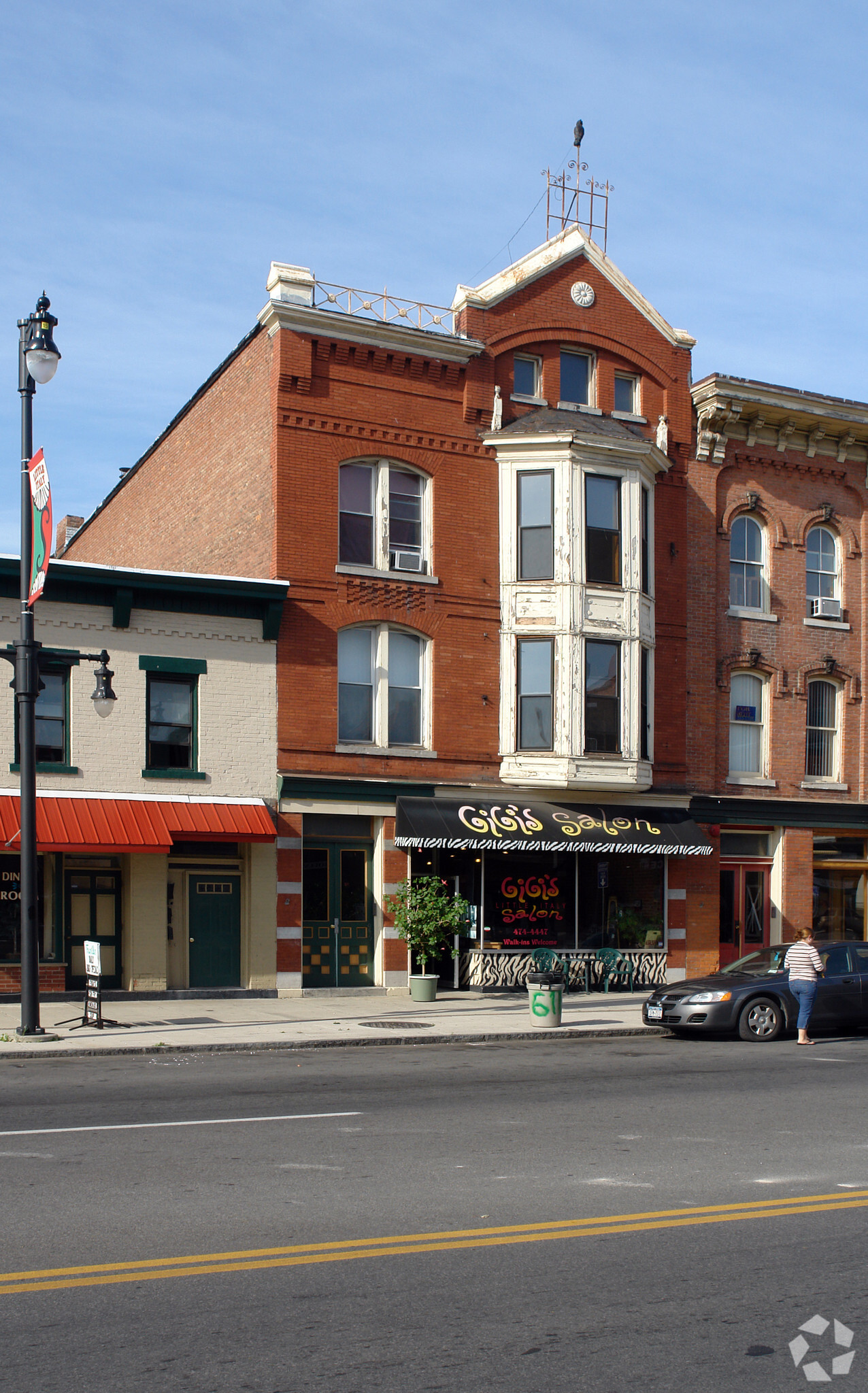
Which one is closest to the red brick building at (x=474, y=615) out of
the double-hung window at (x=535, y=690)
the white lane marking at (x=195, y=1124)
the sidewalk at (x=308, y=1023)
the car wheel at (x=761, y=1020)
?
the double-hung window at (x=535, y=690)

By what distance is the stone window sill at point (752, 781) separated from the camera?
94.2 feet

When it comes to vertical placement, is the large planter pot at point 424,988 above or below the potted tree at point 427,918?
below

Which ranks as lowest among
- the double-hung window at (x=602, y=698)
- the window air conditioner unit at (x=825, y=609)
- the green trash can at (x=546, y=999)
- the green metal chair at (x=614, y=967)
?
the green metal chair at (x=614, y=967)

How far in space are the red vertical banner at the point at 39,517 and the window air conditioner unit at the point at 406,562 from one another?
8771mm

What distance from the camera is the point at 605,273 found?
1097 inches

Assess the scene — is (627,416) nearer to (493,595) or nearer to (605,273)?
(605,273)

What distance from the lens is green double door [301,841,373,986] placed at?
24.1m

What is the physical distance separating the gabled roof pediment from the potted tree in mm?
11457

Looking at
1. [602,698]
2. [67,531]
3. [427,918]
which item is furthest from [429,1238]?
[67,531]

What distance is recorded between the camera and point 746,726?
95.7 feet

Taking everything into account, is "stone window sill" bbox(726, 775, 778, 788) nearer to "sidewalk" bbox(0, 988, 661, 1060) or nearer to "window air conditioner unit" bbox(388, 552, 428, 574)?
"sidewalk" bbox(0, 988, 661, 1060)

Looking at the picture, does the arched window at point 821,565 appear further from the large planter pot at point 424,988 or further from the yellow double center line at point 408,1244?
the yellow double center line at point 408,1244

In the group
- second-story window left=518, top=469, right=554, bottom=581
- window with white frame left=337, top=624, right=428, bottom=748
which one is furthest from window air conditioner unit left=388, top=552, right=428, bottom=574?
second-story window left=518, top=469, right=554, bottom=581

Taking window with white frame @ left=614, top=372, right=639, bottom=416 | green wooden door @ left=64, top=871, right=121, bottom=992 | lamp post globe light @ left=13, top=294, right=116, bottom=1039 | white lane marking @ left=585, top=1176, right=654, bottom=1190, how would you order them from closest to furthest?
white lane marking @ left=585, top=1176, right=654, bottom=1190
lamp post globe light @ left=13, top=294, right=116, bottom=1039
green wooden door @ left=64, top=871, right=121, bottom=992
window with white frame @ left=614, top=372, right=639, bottom=416
